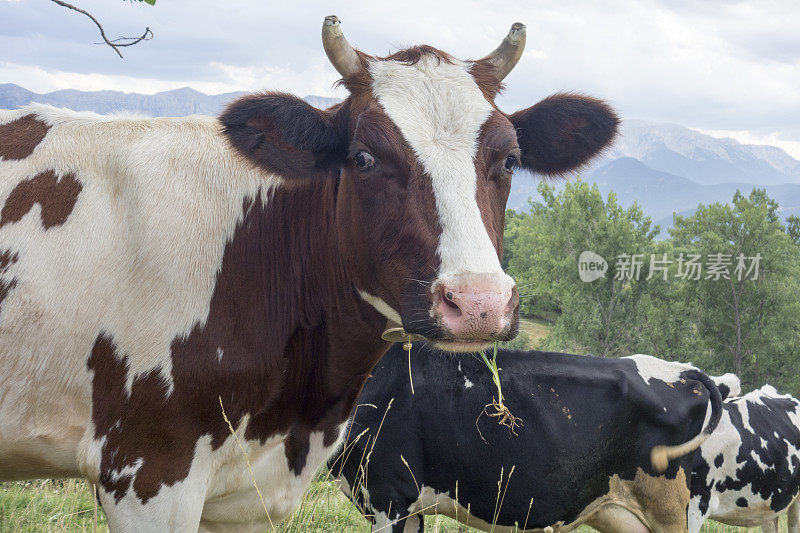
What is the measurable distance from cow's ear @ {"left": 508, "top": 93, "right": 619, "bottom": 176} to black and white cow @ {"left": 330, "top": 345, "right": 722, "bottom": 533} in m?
2.65

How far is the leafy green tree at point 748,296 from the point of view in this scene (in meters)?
42.6

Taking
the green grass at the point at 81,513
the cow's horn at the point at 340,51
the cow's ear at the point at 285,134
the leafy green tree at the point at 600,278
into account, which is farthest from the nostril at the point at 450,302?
the leafy green tree at the point at 600,278

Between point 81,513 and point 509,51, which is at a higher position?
point 509,51

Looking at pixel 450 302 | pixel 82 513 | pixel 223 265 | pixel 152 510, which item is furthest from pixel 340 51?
pixel 82 513

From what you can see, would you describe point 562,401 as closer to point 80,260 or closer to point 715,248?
point 80,260

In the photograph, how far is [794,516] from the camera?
987 centimetres

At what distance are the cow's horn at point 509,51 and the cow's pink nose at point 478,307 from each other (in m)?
1.62

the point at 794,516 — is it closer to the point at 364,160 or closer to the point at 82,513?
the point at 82,513

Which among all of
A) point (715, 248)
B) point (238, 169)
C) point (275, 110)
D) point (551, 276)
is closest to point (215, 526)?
point (238, 169)

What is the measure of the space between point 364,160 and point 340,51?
2.13 feet

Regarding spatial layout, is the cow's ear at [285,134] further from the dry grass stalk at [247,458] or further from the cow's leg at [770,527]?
the cow's leg at [770,527]

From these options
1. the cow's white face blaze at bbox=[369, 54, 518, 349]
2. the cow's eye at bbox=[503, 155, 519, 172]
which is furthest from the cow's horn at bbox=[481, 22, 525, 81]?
the cow's eye at bbox=[503, 155, 519, 172]

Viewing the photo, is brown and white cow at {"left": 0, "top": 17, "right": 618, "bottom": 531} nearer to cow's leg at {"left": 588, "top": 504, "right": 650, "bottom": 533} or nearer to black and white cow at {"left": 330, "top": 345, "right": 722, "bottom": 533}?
black and white cow at {"left": 330, "top": 345, "right": 722, "bottom": 533}

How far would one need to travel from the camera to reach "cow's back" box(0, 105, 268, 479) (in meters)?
3.00
